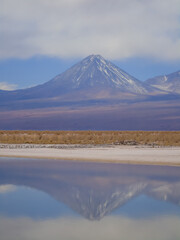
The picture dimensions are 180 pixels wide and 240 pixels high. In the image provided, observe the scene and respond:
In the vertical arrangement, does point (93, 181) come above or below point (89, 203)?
above

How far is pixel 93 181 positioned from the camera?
54.5ft

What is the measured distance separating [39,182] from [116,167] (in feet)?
18.3

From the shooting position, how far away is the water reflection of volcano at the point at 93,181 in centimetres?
1280

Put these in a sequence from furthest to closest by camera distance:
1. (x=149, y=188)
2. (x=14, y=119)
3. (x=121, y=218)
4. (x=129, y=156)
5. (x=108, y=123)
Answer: (x=14, y=119) → (x=108, y=123) → (x=129, y=156) → (x=149, y=188) → (x=121, y=218)

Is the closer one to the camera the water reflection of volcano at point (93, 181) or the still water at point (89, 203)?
the still water at point (89, 203)

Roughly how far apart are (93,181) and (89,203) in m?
4.15

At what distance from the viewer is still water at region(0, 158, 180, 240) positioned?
31.6 feet

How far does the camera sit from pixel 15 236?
30.1 ft

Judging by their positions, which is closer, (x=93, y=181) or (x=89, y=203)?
(x=89, y=203)

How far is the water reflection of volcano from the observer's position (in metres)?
12.8

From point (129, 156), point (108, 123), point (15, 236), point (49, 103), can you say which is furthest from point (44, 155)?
point (49, 103)

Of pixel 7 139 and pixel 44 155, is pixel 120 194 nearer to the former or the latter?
pixel 44 155

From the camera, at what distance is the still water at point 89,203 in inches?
380

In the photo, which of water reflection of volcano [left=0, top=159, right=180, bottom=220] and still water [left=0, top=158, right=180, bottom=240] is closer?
still water [left=0, top=158, right=180, bottom=240]
